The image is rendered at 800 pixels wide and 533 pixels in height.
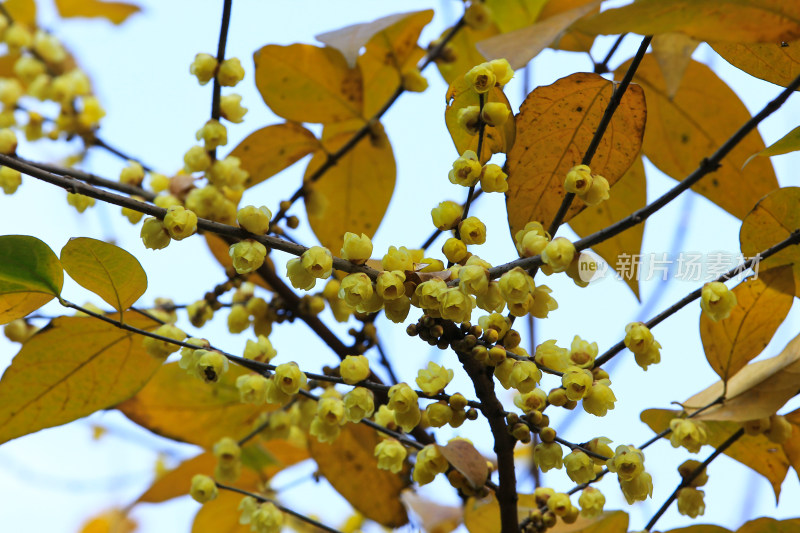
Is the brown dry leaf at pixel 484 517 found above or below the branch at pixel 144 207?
below

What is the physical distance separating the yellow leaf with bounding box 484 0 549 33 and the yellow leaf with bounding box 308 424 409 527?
56 centimetres

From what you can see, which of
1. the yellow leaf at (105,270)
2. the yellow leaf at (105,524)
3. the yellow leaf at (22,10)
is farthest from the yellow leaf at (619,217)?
the yellow leaf at (105,524)

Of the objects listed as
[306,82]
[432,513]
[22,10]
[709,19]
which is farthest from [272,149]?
[22,10]

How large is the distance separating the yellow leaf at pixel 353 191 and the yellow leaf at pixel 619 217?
0.25 meters

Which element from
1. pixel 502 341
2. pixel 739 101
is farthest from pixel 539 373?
pixel 739 101

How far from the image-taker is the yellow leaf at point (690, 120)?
2.74 ft

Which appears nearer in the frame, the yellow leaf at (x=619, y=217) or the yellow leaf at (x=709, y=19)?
the yellow leaf at (x=709, y=19)

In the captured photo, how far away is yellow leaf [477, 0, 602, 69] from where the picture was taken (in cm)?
51

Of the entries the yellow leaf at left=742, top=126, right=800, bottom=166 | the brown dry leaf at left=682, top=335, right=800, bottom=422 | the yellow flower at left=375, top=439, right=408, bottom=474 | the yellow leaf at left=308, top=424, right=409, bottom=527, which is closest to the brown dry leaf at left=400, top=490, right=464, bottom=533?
the yellow leaf at left=308, top=424, right=409, bottom=527

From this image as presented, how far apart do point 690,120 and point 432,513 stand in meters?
0.52

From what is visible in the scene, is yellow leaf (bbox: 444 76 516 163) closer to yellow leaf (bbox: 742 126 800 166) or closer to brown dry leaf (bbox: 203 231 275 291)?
yellow leaf (bbox: 742 126 800 166)

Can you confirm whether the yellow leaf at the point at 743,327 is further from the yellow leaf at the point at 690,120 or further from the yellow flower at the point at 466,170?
the yellow flower at the point at 466,170

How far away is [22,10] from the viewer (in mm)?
1440

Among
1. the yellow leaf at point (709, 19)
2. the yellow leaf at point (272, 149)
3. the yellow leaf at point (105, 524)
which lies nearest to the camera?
the yellow leaf at point (709, 19)
